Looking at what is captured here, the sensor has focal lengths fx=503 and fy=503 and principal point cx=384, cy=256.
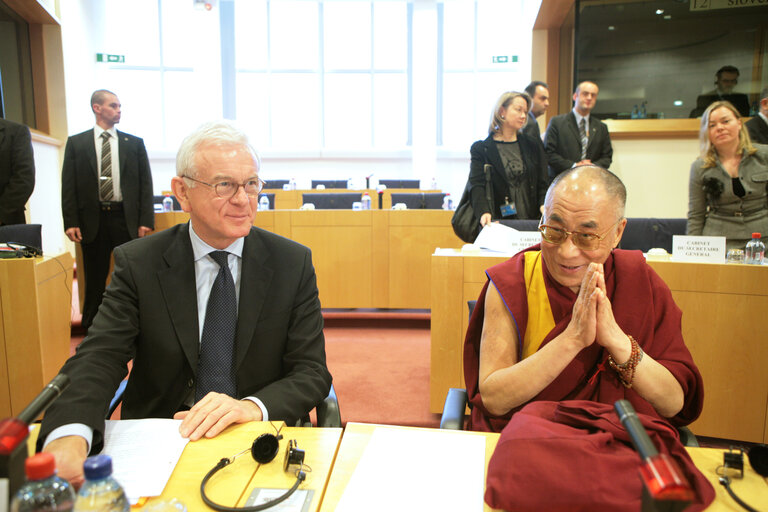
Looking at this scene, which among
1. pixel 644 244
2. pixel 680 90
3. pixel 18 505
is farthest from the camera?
pixel 680 90

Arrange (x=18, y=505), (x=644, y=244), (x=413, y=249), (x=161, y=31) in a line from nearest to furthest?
(x=18, y=505) < (x=644, y=244) < (x=413, y=249) < (x=161, y=31)

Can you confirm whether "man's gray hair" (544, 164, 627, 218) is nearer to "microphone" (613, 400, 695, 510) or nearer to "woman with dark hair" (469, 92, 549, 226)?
"microphone" (613, 400, 695, 510)

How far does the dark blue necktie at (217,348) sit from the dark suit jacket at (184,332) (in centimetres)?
3

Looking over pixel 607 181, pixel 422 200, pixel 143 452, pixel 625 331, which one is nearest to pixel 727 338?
pixel 625 331

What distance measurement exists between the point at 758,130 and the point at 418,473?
156 inches

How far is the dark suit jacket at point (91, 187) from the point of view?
386 cm

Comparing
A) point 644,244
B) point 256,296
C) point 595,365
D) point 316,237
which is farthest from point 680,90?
point 256,296

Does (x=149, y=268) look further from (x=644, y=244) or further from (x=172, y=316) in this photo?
(x=644, y=244)

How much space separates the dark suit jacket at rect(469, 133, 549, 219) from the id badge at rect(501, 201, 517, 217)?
5 cm

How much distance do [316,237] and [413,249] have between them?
86 cm

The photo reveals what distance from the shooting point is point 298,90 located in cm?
972

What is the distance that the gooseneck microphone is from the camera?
0.57 m

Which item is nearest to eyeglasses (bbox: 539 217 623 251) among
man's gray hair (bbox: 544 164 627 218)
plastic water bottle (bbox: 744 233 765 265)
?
man's gray hair (bbox: 544 164 627 218)

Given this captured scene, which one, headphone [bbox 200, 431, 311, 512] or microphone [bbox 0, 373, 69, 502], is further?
headphone [bbox 200, 431, 311, 512]
